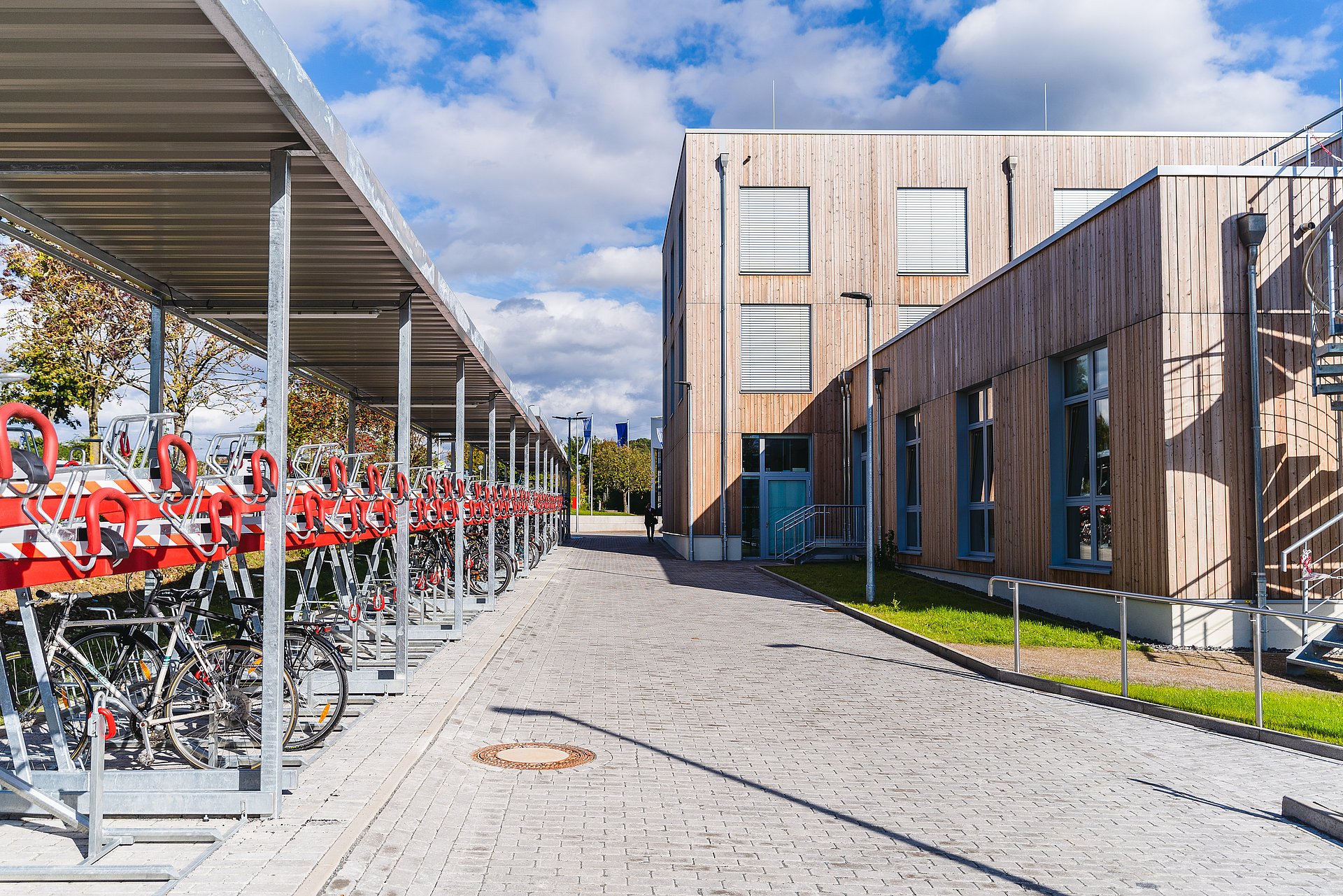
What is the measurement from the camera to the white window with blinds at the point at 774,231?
1372 inches

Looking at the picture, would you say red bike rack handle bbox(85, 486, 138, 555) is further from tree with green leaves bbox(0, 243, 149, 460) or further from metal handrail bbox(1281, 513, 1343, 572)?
tree with green leaves bbox(0, 243, 149, 460)

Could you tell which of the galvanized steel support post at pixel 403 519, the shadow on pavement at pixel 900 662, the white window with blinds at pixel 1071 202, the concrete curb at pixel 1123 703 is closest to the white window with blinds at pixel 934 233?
the white window with blinds at pixel 1071 202

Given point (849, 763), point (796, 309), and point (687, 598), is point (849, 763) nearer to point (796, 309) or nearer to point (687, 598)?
point (687, 598)

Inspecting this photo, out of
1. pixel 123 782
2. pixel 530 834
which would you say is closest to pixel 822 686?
pixel 530 834

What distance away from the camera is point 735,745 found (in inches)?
328

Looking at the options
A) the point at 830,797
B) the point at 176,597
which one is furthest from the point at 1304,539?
the point at 176,597

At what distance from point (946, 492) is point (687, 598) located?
5.87 m

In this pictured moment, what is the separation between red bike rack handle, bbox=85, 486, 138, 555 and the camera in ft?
14.8

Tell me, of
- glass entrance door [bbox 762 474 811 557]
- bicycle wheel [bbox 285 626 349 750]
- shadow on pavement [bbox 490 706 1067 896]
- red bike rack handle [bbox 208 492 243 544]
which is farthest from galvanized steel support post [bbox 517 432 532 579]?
red bike rack handle [bbox 208 492 243 544]

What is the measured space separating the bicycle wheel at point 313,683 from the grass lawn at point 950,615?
27.8 feet

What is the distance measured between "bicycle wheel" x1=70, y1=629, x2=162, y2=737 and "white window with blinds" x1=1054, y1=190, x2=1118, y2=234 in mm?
32775

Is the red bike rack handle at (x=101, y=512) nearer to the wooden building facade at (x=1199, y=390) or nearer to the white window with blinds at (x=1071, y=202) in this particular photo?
the wooden building facade at (x=1199, y=390)

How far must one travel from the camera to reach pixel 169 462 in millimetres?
5461

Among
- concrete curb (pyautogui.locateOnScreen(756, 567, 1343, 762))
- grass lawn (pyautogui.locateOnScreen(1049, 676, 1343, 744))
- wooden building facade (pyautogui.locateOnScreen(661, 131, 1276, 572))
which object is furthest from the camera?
wooden building facade (pyautogui.locateOnScreen(661, 131, 1276, 572))
